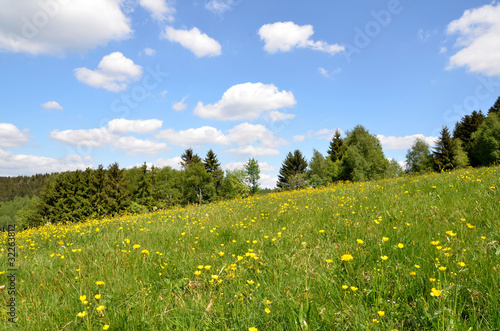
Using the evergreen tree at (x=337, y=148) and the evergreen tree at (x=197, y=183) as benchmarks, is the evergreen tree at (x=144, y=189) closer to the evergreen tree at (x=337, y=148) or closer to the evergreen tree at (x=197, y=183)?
the evergreen tree at (x=197, y=183)

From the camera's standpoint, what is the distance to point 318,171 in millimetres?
62938

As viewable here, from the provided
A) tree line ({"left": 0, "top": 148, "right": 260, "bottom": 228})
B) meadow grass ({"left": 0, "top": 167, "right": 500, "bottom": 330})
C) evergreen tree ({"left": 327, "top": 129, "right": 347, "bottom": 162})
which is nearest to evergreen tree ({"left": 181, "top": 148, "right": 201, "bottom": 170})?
tree line ({"left": 0, "top": 148, "right": 260, "bottom": 228})

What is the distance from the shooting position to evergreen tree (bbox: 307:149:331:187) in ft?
191

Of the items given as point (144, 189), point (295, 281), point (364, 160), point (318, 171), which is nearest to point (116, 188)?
point (144, 189)

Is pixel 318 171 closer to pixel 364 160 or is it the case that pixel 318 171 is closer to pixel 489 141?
pixel 364 160

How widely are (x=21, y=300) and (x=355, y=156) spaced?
52.0 metres

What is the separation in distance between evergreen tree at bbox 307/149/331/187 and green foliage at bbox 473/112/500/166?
84.4 feet

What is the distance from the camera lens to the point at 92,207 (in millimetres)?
46000

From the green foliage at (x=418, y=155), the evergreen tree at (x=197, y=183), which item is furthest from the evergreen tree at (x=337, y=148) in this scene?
the evergreen tree at (x=197, y=183)

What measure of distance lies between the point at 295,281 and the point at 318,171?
62.4m

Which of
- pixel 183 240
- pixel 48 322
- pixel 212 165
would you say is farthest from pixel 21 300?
pixel 212 165

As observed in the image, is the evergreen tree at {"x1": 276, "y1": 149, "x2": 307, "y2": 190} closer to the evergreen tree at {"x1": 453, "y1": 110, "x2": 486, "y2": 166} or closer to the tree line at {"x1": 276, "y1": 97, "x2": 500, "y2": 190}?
the tree line at {"x1": 276, "y1": 97, "x2": 500, "y2": 190}

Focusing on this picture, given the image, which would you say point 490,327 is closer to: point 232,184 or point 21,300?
point 21,300

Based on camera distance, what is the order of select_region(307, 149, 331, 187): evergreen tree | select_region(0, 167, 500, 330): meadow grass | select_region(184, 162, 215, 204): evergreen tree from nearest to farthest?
select_region(0, 167, 500, 330): meadow grass < select_region(184, 162, 215, 204): evergreen tree < select_region(307, 149, 331, 187): evergreen tree
